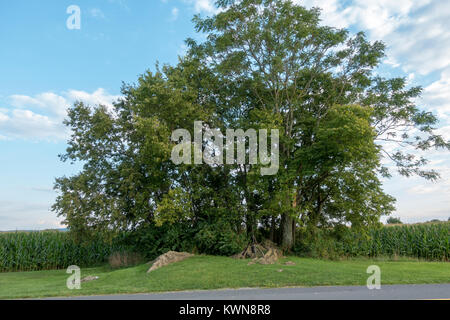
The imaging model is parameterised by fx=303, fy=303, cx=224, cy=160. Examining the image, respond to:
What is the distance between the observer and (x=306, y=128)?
18.9m

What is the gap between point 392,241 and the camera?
22359mm

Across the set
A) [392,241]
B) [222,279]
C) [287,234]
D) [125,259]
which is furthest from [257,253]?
[392,241]

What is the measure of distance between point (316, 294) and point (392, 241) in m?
17.1

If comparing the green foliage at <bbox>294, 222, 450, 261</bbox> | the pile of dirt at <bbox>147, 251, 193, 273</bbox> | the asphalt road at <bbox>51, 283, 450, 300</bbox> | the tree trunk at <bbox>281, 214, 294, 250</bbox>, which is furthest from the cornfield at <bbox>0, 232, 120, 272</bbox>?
the green foliage at <bbox>294, 222, 450, 261</bbox>

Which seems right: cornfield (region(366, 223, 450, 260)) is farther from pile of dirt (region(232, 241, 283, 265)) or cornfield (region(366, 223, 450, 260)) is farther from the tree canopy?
pile of dirt (region(232, 241, 283, 265))

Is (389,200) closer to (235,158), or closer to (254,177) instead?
(254,177)

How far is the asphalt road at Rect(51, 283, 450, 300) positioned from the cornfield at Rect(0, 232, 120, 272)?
1454 cm

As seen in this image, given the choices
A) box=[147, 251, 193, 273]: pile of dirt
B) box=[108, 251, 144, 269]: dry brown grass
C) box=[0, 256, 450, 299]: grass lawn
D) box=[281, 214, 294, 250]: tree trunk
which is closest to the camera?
box=[0, 256, 450, 299]: grass lawn

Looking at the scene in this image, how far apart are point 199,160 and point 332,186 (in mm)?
8777

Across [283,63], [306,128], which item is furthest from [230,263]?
[283,63]

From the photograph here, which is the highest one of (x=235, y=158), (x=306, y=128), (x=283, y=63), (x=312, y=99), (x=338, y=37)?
(x=338, y=37)

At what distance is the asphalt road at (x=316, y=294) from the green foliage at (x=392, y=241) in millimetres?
10001

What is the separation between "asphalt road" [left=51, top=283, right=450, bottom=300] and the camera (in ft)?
26.2

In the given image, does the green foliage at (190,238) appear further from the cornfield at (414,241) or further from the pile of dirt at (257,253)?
the cornfield at (414,241)
